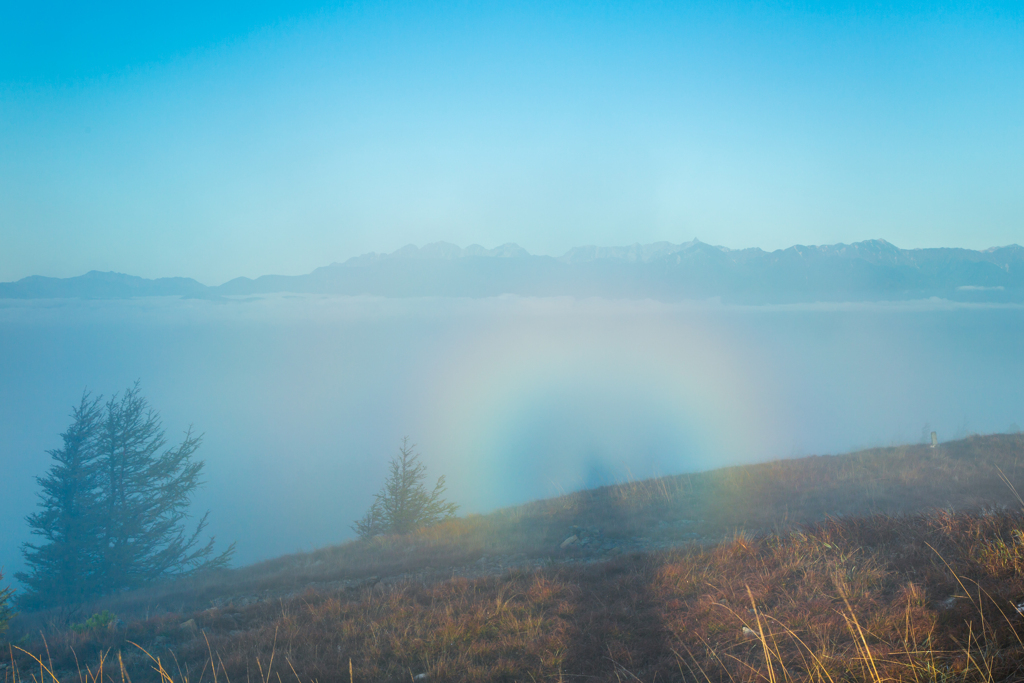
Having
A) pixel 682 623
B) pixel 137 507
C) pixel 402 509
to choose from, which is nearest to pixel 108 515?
pixel 137 507

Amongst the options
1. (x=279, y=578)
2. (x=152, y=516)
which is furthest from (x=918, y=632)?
(x=152, y=516)

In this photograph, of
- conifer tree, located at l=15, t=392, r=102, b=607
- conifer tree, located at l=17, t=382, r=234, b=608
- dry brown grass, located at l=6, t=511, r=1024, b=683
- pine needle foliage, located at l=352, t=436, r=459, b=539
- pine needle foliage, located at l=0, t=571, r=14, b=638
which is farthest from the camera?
conifer tree, located at l=17, t=382, r=234, b=608

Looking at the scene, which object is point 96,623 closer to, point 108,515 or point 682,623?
point 682,623

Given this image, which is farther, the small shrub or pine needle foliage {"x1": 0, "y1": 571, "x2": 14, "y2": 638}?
the small shrub

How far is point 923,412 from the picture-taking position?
651 feet

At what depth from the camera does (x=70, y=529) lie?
21375mm

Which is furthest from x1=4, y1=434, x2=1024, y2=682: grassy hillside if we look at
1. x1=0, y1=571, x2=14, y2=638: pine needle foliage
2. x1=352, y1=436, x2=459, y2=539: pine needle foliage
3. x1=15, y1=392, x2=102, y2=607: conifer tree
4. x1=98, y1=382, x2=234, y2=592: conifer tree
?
x1=15, y1=392, x2=102, y2=607: conifer tree

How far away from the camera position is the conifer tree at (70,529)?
20109 mm

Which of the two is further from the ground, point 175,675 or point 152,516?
point 175,675

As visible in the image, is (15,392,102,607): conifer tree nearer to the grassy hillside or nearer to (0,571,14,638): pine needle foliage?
the grassy hillside

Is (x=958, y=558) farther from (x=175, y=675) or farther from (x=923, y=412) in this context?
(x=923, y=412)

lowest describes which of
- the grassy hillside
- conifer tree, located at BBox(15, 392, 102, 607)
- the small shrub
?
conifer tree, located at BBox(15, 392, 102, 607)

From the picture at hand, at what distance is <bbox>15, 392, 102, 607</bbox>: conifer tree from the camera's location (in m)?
20.1

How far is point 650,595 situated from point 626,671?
1809 mm
